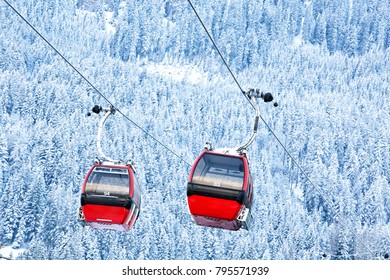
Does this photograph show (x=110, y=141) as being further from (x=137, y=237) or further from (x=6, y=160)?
(x=137, y=237)

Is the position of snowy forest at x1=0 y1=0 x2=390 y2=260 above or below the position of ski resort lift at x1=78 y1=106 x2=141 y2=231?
below

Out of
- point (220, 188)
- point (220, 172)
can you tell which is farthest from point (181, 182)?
point (220, 188)

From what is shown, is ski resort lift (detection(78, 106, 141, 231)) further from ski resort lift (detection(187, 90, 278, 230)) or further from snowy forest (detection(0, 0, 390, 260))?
snowy forest (detection(0, 0, 390, 260))

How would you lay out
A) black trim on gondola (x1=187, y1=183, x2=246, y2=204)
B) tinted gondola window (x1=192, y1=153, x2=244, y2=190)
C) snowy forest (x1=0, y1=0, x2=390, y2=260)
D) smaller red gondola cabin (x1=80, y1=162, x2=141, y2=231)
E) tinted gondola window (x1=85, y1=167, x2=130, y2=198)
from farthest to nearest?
snowy forest (x1=0, y1=0, x2=390, y2=260) < tinted gondola window (x1=85, y1=167, x2=130, y2=198) < smaller red gondola cabin (x1=80, y1=162, x2=141, y2=231) < tinted gondola window (x1=192, y1=153, x2=244, y2=190) < black trim on gondola (x1=187, y1=183, x2=246, y2=204)

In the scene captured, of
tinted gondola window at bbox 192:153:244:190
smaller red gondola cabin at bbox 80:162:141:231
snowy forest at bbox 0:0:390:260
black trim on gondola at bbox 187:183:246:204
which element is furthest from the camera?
snowy forest at bbox 0:0:390:260

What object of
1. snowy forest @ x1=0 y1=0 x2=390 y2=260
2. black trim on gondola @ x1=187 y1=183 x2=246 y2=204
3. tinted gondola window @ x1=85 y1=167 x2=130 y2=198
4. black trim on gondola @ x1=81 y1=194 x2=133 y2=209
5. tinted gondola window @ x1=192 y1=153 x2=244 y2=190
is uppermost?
tinted gondola window @ x1=192 y1=153 x2=244 y2=190

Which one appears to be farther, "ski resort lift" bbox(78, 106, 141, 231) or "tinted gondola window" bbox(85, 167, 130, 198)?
"tinted gondola window" bbox(85, 167, 130, 198)

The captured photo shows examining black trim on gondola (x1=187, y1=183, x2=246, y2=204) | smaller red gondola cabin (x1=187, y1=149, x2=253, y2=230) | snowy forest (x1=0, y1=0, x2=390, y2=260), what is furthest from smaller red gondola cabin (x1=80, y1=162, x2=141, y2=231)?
snowy forest (x1=0, y1=0, x2=390, y2=260)

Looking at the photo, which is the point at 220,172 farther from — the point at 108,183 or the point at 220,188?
the point at 108,183
